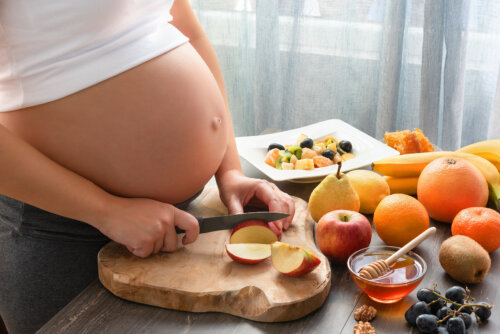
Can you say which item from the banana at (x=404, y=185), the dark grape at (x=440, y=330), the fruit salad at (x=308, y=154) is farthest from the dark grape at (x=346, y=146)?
the dark grape at (x=440, y=330)

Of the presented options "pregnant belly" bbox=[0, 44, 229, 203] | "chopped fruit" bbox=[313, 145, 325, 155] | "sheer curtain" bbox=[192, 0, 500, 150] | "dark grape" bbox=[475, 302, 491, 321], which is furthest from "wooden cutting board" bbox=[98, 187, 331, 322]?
"sheer curtain" bbox=[192, 0, 500, 150]

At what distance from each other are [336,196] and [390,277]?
242 mm

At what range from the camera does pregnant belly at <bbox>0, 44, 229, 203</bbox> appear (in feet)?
2.71

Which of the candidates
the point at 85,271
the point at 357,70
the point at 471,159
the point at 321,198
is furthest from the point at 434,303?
the point at 357,70

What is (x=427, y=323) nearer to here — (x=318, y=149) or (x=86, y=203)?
(x=86, y=203)

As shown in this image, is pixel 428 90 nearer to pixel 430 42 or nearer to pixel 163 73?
pixel 430 42

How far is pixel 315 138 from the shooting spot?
4.76 ft

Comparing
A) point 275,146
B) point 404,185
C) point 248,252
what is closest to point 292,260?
point 248,252

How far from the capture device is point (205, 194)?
1.15 m

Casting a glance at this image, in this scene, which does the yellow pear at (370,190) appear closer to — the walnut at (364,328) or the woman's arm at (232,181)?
the woman's arm at (232,181)

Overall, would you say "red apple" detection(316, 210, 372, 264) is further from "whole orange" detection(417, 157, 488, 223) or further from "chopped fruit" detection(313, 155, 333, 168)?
"chopped fruit" detection(313, 155, 333, 168)

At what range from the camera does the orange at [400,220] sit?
0.95 m

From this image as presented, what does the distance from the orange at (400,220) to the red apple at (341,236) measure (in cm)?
6

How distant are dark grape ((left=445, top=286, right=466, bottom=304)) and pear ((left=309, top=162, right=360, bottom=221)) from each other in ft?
0.93
